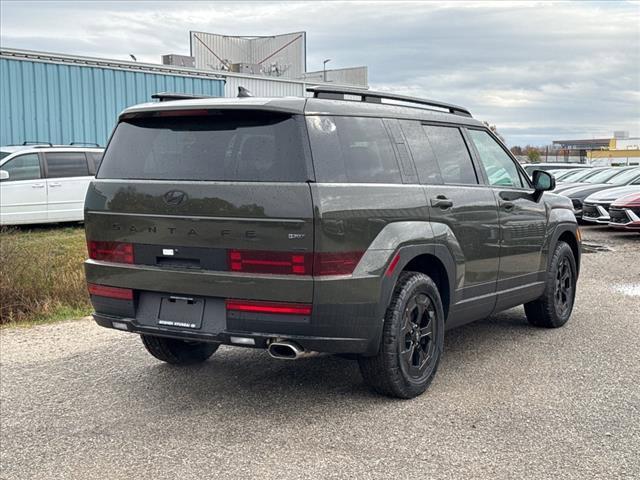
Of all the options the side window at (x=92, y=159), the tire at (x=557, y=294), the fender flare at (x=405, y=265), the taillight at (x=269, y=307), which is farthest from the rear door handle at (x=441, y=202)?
the side window at (x=92, y=159)

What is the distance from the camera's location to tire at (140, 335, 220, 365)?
6.02m

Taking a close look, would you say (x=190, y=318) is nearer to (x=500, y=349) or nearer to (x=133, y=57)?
(x=500, y=349)

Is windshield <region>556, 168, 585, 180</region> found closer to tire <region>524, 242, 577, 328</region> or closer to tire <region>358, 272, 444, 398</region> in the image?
tire <region>524, 242, 577, 328</region>

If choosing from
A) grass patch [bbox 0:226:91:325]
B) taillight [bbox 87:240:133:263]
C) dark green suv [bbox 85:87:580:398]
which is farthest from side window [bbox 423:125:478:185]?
grass patch [bbox 0:226:91:325]

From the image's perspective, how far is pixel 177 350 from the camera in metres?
6.12

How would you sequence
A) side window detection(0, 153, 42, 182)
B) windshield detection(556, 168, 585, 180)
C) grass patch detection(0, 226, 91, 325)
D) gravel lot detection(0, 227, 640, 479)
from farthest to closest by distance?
windshield detection(556, 168, 585, 180) → side window detection(0, 153, 42, 182) → grass patch detection(0, 226, 91, 325) → gravel lot detection(0, 227, 640, 479)

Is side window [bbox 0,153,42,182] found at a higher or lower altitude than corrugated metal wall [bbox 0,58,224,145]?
lower

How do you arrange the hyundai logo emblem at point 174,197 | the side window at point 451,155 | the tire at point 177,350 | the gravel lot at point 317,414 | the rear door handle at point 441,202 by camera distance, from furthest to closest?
the tire at point 177,350 → the side window at point 451,155 → the rear door handle at point 441,202 → the hyundai logo emblem at point 174,197 → the gravel lot at point 317,414

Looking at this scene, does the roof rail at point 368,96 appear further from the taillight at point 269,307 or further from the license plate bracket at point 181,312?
the license plate bracket at point 181,312

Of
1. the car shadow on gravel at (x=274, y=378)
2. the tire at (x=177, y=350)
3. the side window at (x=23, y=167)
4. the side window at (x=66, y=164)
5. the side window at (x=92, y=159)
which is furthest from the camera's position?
the side window at (x=92, y=159)

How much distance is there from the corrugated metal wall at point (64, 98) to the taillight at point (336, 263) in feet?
53.7

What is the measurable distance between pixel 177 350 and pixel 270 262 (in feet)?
6.11

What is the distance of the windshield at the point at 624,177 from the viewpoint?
19.6 meters

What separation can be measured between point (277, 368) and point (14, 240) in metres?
5.13
